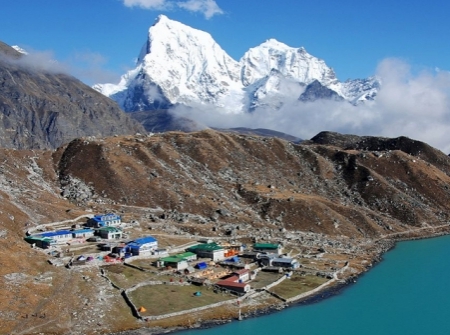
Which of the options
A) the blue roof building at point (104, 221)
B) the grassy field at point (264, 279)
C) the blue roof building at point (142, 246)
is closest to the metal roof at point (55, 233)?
the blue roof building at point (104, 221)

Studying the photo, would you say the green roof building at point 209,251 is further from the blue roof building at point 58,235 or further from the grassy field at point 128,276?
the blue roof building at point 58,235

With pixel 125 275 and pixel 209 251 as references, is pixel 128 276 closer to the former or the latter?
pixel 125 275

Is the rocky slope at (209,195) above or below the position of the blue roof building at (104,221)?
above

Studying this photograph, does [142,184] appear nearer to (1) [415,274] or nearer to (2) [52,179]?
(2) [52,179]

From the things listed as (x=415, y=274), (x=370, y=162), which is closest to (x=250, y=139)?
(x=370, y=162)

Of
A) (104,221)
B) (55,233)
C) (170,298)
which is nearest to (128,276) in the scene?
(170,298)
